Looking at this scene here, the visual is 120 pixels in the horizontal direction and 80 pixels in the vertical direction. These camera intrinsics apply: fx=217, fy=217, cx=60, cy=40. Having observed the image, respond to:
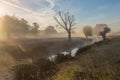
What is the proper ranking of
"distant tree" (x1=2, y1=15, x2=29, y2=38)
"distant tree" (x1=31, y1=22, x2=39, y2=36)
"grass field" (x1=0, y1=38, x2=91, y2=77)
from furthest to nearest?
1. "distant tree" (x1=31, y1=22, x2=39, y2=36)
2. "distant tree" (x1=2, y1=15, x2=29, y2=38)
3. "grass field" (x1=0, y1=38, x2=91, y2=77)

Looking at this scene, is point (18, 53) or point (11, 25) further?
point (11, 25)

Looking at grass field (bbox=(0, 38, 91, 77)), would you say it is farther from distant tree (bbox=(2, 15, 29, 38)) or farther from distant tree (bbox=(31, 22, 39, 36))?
distant tree (bbox=(31, 22, 39, 36))

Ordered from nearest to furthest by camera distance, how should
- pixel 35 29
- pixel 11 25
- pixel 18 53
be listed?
1. pixel 18 53
2. pixel 11 25
3. pixel 35 29

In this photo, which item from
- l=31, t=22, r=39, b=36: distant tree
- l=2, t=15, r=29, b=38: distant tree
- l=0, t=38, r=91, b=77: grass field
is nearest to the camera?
l=0, t=38, r=91, b=77: grass field

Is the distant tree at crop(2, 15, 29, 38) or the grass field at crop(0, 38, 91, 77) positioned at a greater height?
the distant tree at crop(2, 15, 29, 38)

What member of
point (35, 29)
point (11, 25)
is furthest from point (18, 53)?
point (35, 29)

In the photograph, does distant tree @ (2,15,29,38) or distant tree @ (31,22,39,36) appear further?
distant tree @ (31,22,39,36)

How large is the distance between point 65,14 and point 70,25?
466 cm

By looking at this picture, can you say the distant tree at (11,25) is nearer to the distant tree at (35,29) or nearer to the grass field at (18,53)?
the distant tree at (35,29)

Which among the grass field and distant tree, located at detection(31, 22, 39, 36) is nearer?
the grass field

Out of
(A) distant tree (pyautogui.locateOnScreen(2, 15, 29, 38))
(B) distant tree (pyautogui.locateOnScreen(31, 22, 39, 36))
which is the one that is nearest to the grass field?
(A) distant tree (pyautogui.locateOnScreen(2, 15, 29, 38))

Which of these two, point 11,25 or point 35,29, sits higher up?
point 11,25

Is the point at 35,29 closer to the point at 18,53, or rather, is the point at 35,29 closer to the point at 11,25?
the point at 11,25

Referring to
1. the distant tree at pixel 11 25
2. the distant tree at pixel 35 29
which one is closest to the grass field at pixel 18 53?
the distant tree at pixel 11 25
